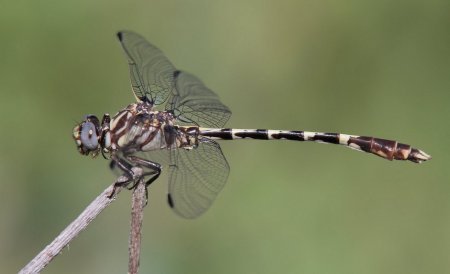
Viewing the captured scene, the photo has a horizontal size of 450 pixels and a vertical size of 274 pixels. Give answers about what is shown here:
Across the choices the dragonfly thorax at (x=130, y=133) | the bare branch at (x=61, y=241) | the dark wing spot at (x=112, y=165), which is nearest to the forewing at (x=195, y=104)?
the dragonfly thorax at (x=130, y=133)

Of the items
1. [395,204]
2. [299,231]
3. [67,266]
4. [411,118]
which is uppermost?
[411,118]

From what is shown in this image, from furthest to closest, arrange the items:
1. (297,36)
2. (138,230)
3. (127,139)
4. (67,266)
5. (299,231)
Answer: (297,36), (299,231), (67,266), (127,139), (138,230)

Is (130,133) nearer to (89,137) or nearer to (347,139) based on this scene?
(89,137)

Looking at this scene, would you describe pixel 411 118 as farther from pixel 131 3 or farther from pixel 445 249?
pixel 131 3

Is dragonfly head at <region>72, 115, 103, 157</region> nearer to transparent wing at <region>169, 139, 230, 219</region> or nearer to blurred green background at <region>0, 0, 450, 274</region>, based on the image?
transparent wing at <region>169, 139, 230, 219</region>

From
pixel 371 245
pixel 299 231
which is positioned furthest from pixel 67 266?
pixel 371 245

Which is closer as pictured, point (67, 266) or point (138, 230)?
point (138, 230)

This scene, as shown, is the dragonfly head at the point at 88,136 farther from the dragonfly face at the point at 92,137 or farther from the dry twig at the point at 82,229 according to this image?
the dry twig at the point at 82,229
